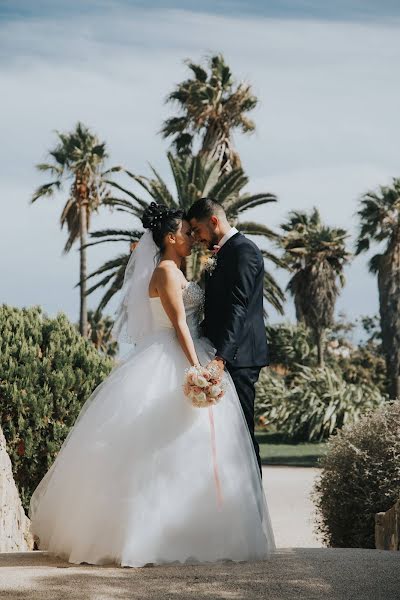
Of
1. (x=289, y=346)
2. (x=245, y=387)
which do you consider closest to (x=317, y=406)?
(x=289, y=346)

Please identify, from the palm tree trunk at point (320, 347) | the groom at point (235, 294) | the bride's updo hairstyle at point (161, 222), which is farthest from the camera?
the palm tree trunk at point (320, 347)

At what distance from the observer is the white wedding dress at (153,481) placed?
19.8ft

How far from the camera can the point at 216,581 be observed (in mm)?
5523

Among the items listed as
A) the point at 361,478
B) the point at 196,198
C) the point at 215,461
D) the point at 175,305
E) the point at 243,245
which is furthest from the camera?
the point at 196,198

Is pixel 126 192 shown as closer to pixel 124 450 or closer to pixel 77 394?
pixel 77 394

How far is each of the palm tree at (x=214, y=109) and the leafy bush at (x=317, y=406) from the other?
9.50 metres

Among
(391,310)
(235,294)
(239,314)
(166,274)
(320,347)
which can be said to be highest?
(391,310)

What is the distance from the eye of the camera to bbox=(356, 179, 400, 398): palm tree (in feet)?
113

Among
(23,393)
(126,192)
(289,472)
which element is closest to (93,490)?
(23,393)

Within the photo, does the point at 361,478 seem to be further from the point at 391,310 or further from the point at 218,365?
the point at 391,310

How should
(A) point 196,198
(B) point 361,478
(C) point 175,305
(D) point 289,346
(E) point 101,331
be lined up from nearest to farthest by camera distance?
1. (C) point 175,305
2. (B) point 361,478
3. (A) point 196,198
4. (D) point 289,346
5. (E) point 101,331

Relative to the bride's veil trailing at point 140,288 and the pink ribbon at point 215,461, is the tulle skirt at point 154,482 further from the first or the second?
the bride's veil trailing at point 140,288

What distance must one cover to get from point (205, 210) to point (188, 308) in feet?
2.16

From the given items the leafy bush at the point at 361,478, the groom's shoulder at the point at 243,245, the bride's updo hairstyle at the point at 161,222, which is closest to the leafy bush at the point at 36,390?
the leafy bush at the point at 361,478
